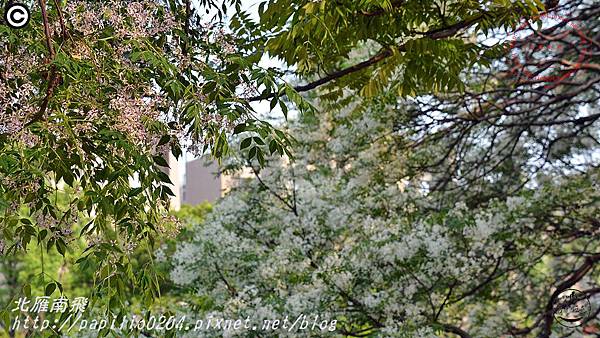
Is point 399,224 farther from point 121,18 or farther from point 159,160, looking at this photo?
point 121,18

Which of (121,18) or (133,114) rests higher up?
(121,18)

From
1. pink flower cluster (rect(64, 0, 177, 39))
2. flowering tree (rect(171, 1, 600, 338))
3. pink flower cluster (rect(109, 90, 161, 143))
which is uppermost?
flowering tree (rect(171, 1, 600, 338))

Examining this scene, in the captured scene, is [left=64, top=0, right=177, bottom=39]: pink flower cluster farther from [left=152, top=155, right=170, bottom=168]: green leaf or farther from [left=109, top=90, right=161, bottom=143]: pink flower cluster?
[left=152, top=155, right=170, bottom=168]: green leaf

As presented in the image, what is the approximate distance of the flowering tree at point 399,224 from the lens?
401 centimetres

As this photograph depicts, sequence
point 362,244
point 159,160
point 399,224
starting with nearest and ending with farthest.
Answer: point 159,160 → point 362,244 → point 399,224

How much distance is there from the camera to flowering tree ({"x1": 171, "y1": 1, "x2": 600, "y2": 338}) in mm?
4008

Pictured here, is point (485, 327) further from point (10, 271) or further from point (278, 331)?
point (10, 271)

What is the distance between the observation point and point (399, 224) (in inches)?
168

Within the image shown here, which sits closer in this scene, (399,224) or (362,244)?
(362,244)

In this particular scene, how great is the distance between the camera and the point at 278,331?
3857 mm

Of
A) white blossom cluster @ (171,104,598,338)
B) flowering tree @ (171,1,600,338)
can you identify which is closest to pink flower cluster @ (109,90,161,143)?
flowering tree @ (171,1,600,338)

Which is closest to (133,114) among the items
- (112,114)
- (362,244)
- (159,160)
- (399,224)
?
(112,114)

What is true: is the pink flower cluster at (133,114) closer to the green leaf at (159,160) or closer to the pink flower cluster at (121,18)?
the green leaf at (159,160)

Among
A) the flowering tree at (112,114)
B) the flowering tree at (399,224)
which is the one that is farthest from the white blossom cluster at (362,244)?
the flowering tree at (112,114)
